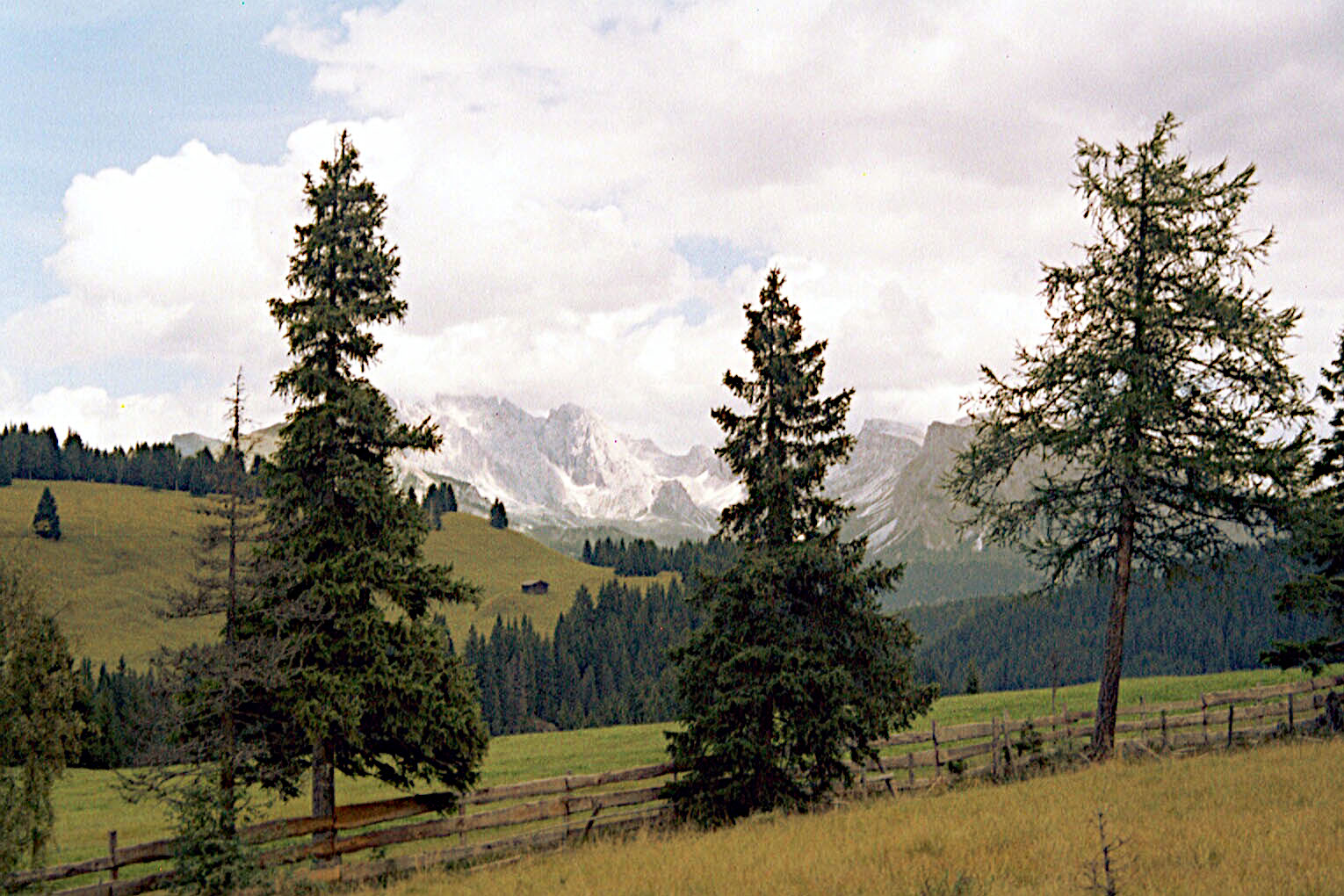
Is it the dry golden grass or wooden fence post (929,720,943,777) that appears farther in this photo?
wooden fence post (929,720,943,777)

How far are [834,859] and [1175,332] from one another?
50.6 feet

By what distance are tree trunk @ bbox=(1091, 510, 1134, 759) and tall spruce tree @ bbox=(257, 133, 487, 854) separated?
46.1 ft

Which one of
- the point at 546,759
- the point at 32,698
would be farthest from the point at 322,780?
the point at 546,759

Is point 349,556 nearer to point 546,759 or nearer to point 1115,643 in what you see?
point 1115,643

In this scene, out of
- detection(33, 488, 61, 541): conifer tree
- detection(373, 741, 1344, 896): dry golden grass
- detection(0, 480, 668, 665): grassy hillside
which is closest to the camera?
detection(373, 741, 1344, 896): dry golden grass

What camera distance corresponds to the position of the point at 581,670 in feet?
471

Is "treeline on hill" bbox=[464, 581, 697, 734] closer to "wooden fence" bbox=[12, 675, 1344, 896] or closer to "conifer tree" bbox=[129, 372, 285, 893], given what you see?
"wooden fence" bbox=[12, 675, 1344, 896]

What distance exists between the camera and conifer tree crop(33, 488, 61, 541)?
Result: 17575 cm

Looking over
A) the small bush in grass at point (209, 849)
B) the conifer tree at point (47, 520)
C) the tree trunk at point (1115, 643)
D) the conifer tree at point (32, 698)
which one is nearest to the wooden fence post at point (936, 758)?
the tree trunk at point (1115, 643)

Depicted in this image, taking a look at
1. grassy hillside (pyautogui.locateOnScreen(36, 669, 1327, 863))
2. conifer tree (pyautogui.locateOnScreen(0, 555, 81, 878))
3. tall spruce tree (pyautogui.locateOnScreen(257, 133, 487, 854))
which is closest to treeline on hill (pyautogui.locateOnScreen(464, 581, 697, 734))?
grassy hillside (pyautogui.locateOnScreen(36, 669, 1327, 863))

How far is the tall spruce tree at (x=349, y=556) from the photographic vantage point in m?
16.8

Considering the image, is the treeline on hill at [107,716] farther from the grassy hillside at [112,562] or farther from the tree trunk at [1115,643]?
the tree trunk at [1115,643]

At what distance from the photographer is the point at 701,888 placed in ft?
36.2

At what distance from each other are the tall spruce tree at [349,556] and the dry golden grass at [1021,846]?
9.24 ft
